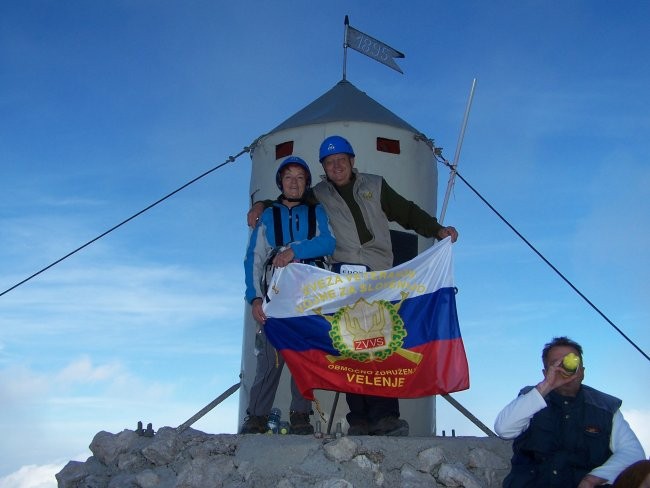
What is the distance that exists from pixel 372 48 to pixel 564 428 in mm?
7101

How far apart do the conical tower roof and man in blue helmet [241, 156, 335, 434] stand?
1.41 m

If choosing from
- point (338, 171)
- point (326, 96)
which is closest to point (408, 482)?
point (338, 171)

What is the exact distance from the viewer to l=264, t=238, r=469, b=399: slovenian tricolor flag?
20.5 ft

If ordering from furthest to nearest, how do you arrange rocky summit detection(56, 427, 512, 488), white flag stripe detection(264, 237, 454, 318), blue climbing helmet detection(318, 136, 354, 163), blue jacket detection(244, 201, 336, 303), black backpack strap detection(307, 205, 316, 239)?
blue climbing helmet detection(318, 136, 354, 163), black backpack strap detection(307, 205, 316, 239), blue jacket detection(244, 201, 336, 303), white flag stripe detection(264, 237, 454, 318), rocky summit detection(56, 427, 512, 488)

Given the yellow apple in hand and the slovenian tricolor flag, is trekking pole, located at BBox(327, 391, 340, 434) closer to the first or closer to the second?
the slovenian tricolor flag

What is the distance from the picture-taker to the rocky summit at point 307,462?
5.45 m

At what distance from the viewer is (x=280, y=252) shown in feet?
21.5

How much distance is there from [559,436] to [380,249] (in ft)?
9.57

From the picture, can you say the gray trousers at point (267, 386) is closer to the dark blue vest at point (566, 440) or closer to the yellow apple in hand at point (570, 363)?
the dark blue vest at point (566, 440)

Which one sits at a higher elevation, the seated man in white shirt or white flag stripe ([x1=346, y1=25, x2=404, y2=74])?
white flag stripe ([x1=346, y1=25, x2=404, y2=74])

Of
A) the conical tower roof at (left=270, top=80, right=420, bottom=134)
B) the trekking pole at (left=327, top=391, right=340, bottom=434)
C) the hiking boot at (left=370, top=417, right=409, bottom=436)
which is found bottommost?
the hiking boot at (left=370, top=417, right=409, bottom=436)

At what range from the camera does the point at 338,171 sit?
22.8ft

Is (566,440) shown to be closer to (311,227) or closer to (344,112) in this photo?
(311,227)

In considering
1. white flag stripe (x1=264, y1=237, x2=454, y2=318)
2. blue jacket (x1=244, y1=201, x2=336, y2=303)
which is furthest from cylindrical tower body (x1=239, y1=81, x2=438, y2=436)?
white flag stripe (x1=264, y1=237, x2=454, y2=318)
